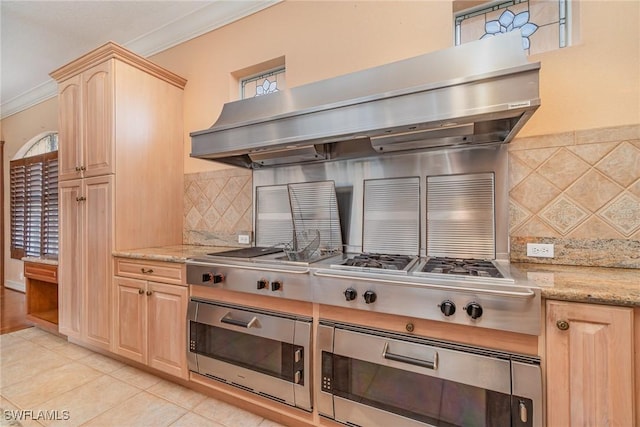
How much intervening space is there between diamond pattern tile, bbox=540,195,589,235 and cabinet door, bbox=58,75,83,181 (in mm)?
3468

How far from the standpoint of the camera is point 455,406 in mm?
1141

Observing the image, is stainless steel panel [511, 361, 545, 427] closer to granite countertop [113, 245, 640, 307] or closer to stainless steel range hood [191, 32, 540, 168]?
granite countertop [113, 245, 640, 307]

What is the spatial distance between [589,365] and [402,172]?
1.24 m

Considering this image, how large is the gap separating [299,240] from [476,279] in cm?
128

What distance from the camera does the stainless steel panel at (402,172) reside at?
5.32 ft

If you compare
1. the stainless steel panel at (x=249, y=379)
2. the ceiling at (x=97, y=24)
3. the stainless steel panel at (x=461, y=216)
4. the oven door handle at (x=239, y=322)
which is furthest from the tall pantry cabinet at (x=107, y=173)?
the stainless steel panel at (x=461, y=216)

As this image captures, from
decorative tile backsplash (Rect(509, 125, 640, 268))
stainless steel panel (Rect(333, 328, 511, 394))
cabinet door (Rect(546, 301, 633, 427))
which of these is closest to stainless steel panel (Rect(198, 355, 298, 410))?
stainless steel panel (Rect(333, 328, 511, 394))

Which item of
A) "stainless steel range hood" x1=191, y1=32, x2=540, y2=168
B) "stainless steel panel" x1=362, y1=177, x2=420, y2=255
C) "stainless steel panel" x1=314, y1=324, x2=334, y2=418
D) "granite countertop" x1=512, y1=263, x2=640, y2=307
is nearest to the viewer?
"granite countertop" x1=512, y1=263, x2=640, y2=307

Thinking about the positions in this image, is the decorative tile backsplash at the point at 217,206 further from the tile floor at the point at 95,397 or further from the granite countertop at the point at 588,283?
the granite countertop at the point at 588,283

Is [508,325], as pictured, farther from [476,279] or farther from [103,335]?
[103,335]

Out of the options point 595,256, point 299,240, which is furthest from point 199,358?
point 595,256

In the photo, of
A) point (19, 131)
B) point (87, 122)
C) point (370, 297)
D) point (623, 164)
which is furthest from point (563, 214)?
point (19, 131)

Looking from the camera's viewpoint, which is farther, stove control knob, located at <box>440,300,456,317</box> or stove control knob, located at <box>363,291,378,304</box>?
stove control knob, located at <box>363,291,378,304</box>

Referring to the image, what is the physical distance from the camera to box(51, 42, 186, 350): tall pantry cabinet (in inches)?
90.4
